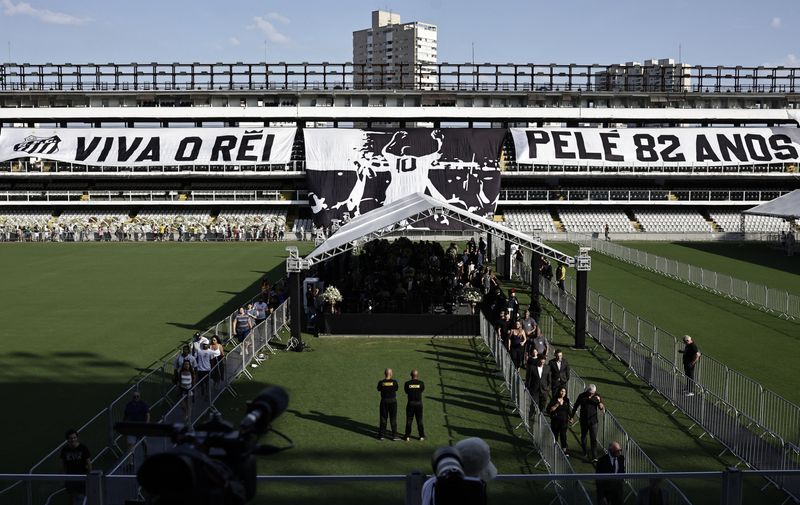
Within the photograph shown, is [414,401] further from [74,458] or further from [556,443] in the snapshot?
[74,458]

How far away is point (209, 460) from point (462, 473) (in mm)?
1217

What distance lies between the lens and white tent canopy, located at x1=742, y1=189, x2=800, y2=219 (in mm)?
43331

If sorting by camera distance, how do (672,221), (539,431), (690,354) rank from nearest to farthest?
(539,431)
(690,354)
(672,221)

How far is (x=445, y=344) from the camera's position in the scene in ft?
71.8

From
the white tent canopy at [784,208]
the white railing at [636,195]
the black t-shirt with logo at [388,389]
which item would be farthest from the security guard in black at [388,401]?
the white railing at [636,195]

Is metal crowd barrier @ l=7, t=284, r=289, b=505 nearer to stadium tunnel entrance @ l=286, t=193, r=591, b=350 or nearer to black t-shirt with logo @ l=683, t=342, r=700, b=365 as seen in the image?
stadium tunnel entrance @ l=286, t=193, r=591, b=350

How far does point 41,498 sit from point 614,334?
48.3ft

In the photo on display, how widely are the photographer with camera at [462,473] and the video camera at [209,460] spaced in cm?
79

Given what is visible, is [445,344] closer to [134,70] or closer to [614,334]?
[614,334]

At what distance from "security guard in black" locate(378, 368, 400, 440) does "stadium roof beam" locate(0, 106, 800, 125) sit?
188 feet

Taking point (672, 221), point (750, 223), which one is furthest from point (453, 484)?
point (750, 223)

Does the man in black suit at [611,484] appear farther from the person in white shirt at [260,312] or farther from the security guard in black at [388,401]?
the person in white shirt at [260,312]

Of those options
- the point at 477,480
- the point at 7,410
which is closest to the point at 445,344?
the point at 7,410

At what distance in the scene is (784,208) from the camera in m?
45.4
